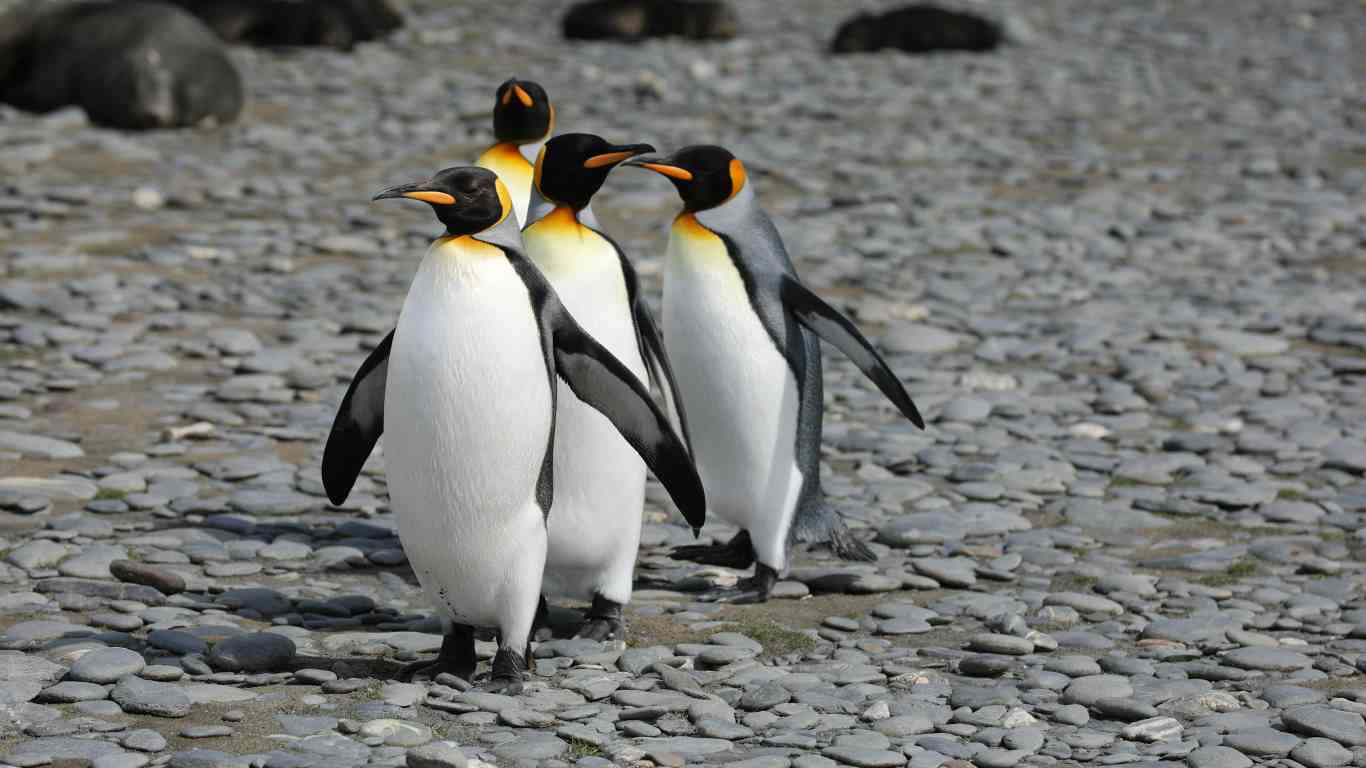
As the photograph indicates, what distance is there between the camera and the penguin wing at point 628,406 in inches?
152

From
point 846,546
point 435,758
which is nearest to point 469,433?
point 435,758

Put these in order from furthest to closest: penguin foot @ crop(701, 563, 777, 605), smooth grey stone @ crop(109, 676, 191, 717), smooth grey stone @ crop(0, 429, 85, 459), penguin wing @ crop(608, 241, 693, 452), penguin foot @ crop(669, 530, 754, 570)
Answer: smooth grey stone @ crop(0, 429, 85, 459)
penguin foot @ crop(669, 530, 754, 570)
penguin foot @ crop(701, 563, 777, 605)
penguin wing @ crop(608, 241, 693, 452)
smooth grey stone @ crop(109, 676, 191, 717)

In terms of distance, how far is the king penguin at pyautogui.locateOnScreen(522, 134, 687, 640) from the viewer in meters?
4.17

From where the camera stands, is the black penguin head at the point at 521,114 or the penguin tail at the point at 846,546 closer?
the penguin tail at the point at 846,546

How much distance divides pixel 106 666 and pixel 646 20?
13.0 metres

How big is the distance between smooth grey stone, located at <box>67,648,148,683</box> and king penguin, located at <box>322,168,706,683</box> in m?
0.60

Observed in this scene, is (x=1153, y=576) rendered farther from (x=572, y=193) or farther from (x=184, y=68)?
(x=184, y=68)

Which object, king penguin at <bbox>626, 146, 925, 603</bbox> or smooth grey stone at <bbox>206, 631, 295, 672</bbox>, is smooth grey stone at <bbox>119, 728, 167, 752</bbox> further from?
king penguin at <bbox>626, 146, 925, 603</bbox>

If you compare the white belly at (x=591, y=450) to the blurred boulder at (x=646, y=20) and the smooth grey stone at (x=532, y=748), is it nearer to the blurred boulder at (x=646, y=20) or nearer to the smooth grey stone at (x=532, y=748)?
the smooth grey stone at (x=532, y=748)

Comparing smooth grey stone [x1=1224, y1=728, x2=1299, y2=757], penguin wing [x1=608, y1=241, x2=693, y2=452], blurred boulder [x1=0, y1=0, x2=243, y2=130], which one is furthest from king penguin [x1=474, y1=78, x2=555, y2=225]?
blurred boulder [x1=0, y1=0, x2=243, y2=130]

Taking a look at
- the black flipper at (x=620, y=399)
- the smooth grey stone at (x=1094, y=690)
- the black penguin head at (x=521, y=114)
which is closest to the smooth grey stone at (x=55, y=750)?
the black flipper at (x=620, y=399)

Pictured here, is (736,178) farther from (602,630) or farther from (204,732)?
(204,732)

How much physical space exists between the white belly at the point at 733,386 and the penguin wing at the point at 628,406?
0.84 metres

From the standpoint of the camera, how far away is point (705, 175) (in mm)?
4715
